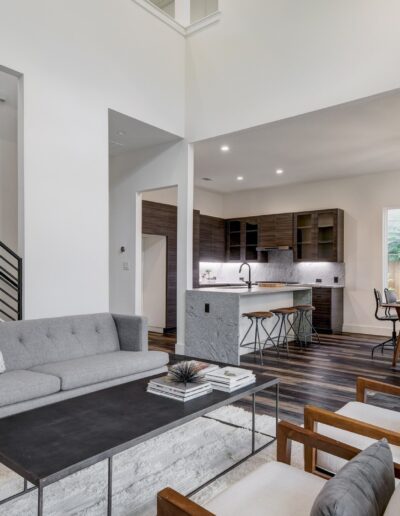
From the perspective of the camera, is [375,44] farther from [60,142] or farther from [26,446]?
[26,446]

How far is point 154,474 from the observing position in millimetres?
2357

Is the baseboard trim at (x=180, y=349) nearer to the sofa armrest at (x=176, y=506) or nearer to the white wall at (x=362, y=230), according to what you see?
the white wall at (x=362, y=230)

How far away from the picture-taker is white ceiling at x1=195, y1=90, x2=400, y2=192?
512cm

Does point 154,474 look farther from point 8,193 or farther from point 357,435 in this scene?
point 8,193

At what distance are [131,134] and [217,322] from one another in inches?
115

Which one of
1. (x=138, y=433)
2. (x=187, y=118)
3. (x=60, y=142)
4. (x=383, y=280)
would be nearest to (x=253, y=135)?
(x=187, y=118)

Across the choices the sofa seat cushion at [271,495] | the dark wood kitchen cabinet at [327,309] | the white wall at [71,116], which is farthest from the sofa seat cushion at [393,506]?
the dark wood kitchen cabinet at [327,309]

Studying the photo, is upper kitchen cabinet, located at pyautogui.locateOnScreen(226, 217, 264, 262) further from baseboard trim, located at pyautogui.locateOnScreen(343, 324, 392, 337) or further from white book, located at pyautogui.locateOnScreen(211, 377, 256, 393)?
white book, located at pyautogui.locateOnScreen(211, 377, 256, 393)

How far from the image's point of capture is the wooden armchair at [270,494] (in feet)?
4.07

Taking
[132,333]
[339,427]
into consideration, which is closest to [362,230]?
[132,333]

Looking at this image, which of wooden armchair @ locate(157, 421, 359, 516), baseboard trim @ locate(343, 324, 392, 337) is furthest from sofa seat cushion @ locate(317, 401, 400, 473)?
baseboard trim @ locate(343, 324, 392, 337)

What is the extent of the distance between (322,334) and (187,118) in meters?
4.79

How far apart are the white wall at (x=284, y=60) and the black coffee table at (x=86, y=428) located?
11.4 ft

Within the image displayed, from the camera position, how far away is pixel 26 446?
1705mm
